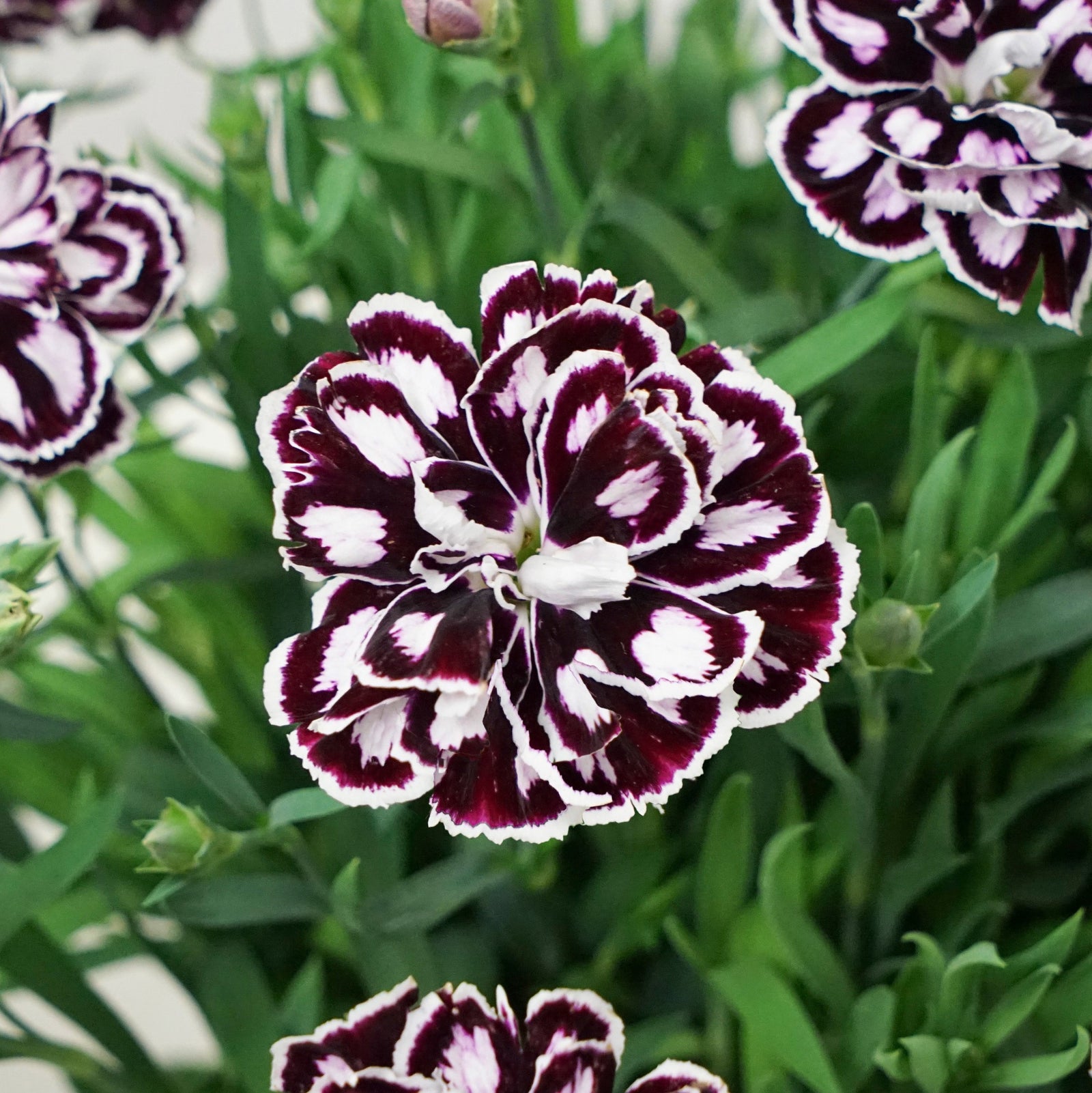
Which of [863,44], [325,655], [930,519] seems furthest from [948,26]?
[325,655]

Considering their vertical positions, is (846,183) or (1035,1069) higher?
(846,183)

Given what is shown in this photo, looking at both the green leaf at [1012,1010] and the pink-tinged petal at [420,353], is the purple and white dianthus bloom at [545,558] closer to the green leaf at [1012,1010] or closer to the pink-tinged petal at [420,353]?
the pink-tinged petal at [420,353]

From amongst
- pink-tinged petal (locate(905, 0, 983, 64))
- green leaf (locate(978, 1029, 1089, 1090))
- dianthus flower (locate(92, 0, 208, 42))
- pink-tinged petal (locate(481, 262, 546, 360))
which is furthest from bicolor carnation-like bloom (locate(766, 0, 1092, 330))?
dianthus flower (locate(92, 0, 208, 42))

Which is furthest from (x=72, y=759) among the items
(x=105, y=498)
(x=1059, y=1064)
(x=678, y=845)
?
(x=1059, y=1064)

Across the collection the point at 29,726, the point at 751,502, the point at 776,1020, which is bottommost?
the point at 776,1020

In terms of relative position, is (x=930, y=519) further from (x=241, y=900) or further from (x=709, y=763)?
(x=241, y=900)

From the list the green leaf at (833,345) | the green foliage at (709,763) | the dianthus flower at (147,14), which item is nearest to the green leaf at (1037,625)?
the green foliage at (709,763)
